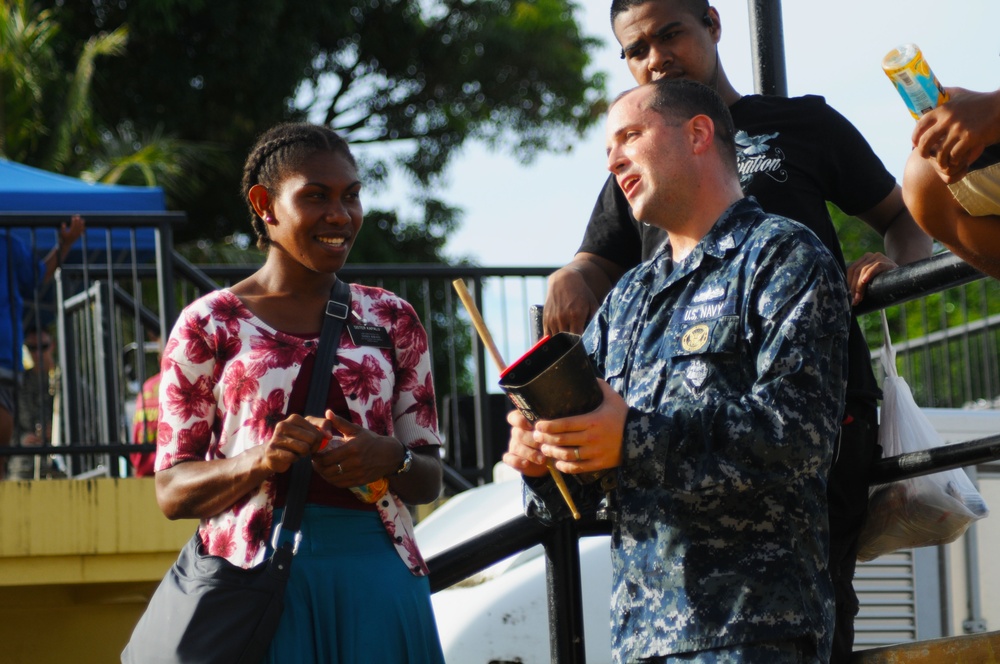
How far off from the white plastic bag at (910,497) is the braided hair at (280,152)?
1383 mm

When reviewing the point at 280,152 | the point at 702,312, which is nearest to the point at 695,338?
the point at 702,312

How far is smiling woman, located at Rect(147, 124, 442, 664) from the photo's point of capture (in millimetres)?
2881

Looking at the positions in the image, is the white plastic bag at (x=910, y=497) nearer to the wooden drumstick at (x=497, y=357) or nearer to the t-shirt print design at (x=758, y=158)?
the t-shirt print design at (x=758, y=158)

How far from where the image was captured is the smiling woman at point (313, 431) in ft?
9.45

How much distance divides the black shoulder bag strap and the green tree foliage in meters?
17.9

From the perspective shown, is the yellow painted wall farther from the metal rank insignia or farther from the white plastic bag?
the metal rank insignia

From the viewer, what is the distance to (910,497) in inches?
117

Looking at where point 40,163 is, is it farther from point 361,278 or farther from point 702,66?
point 702,66

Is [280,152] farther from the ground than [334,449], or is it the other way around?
[280,152]

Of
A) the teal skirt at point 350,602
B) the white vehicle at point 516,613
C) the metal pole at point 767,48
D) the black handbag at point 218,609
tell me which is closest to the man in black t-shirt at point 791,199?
the metal pole at point 767,48

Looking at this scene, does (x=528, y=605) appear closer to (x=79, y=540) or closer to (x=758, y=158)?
(x=758, y=158)

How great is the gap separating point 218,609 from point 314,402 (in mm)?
491

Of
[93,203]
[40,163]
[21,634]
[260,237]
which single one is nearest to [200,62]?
[40,163]

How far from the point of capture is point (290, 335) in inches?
123
